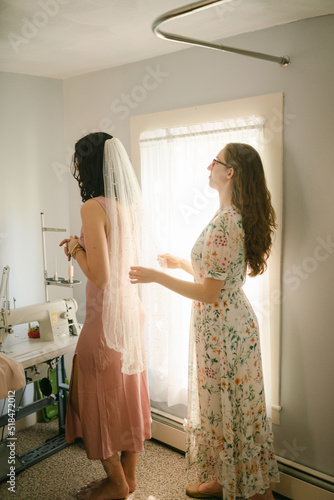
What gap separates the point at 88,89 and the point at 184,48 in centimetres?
90

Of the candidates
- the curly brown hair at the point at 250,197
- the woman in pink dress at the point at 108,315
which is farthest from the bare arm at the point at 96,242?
the curly brown hair at the point at 250,197

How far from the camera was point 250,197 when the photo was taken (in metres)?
1.82

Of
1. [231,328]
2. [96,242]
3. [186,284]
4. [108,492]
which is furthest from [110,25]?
[108,492]

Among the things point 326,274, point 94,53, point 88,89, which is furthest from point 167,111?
point 326,274

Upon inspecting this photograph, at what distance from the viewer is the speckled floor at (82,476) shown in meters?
2.24

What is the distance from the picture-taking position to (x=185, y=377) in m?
2.53

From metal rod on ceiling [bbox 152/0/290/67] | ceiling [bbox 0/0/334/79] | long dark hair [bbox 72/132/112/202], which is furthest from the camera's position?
long dark hair [bbox 72/132/112/202]

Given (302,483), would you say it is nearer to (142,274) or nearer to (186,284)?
(186,284)

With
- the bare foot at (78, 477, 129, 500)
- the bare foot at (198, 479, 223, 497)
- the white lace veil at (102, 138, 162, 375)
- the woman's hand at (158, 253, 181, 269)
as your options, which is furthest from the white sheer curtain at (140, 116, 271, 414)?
the bare foot at (78, 477, 129, 500)

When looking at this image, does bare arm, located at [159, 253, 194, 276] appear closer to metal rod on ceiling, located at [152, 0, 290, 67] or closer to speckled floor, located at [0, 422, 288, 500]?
metal rod on ceiling, located at [152, 0, 290, 67]

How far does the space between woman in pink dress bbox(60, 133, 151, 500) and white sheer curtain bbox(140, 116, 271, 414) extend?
0.28 m

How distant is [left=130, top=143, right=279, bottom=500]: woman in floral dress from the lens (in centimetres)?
181

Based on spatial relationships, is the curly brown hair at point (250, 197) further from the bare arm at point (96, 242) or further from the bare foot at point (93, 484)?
the bare foot at point (93, 484)

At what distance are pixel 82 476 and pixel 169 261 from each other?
1363 mm
